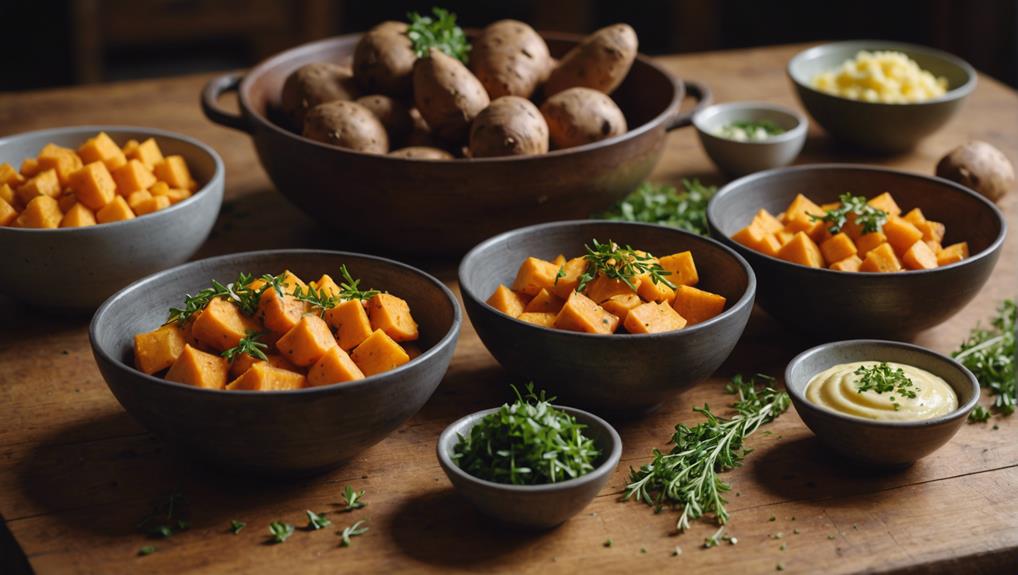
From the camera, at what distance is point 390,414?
1597 mm

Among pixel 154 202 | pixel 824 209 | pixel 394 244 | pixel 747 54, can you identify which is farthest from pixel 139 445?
pixel 747 54

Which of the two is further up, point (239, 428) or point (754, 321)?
point (239, 428)

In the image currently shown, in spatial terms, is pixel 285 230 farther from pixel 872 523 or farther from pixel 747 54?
pixel 747 54

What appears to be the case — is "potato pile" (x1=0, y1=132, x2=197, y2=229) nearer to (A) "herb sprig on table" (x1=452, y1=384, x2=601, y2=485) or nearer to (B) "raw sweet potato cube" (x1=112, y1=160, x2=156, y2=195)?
(B) "raw sweet potato cube" (x1=112, y1=160, x2=156, y2=195)

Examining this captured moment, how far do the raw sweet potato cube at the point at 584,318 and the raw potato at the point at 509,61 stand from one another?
805 millimetres

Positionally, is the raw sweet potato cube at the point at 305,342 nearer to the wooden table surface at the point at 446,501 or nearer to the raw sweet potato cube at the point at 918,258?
the wooden table surface at the point at 446,501

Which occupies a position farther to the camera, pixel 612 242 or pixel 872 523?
pixel 612 242

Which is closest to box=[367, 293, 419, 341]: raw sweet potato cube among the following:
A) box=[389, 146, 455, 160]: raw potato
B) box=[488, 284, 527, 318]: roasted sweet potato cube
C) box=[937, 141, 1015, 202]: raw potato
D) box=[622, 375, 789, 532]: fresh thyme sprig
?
box=[488, 284, 527, 318]: roasted sweet potato cube

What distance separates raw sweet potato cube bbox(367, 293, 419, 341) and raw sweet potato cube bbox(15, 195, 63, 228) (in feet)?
2.36

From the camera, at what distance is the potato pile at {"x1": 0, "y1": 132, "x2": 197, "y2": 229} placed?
211cm

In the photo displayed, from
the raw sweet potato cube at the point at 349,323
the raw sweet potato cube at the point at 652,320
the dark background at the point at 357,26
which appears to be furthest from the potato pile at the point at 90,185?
the dark background at the point at 357,26

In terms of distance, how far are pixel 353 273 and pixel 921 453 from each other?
956 millimetres

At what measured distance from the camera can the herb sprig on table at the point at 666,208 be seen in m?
2.47

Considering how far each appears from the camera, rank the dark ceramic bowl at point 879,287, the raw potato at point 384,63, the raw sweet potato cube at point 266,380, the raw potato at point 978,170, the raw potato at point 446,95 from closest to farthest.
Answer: the raw sweet potato cube at point 266,380 → the dark ceramic bowl at point 879,287 → the raw potato at point 446,95 → the raw potato at point 384,63 → the raw potato at point 978,170
